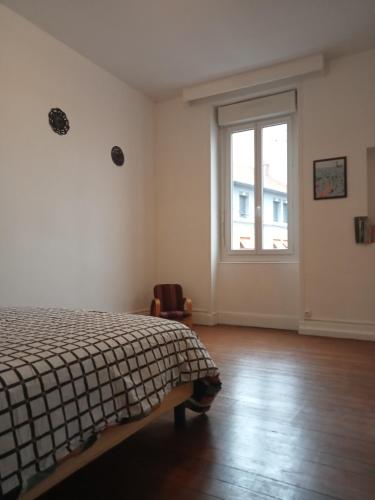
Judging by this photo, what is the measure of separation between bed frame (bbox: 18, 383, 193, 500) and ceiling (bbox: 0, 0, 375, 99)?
10.4 ft

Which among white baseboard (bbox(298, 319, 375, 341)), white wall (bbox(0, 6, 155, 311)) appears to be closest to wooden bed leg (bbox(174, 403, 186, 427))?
white wall (bbox(0, 6, 155, 311))

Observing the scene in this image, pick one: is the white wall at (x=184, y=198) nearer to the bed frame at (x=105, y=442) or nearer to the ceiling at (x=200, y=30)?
the ceiling at (x=200, y=30)

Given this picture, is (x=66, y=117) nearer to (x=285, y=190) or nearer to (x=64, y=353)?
(x=285, y=190)

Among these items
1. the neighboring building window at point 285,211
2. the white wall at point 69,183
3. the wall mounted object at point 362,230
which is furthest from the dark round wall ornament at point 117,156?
the wall mounted object at point 362,230

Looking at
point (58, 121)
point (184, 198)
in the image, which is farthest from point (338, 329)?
point (58, 121)

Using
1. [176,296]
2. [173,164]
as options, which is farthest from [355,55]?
[176,296]

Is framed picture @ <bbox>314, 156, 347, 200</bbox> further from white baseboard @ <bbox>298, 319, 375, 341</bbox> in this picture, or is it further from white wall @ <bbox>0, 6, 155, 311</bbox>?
white wall @ <bbox>0, 6, 155, 311</bbox>

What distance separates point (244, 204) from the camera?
4945mm

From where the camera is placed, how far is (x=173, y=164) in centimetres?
514

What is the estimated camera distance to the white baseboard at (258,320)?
14.8 ft

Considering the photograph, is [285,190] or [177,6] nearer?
[177,6]

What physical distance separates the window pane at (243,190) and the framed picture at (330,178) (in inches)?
35.8

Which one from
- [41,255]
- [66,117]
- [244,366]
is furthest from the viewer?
[66,117]

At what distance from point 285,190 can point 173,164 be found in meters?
1.59
